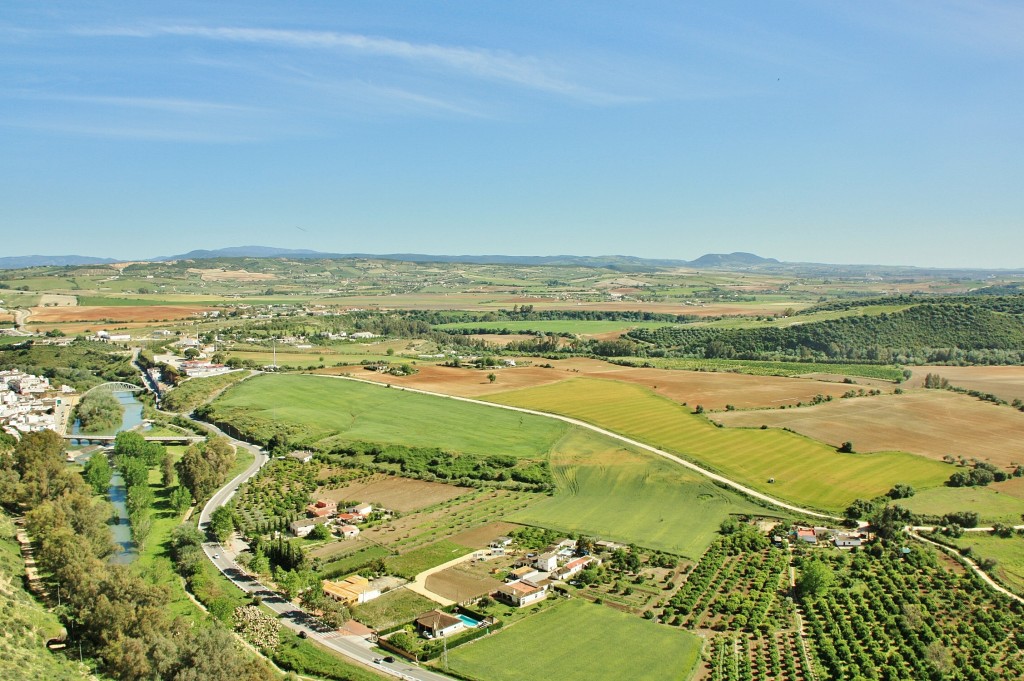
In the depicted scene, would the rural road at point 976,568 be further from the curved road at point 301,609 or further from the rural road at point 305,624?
the rural road at point 305,624

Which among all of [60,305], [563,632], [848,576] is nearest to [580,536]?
[563,632]

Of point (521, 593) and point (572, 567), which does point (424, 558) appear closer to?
point (521, 593)

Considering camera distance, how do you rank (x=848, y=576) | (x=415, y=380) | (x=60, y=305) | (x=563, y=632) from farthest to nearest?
1. (x=60, y=305)
2. (x=415, y=380)
3. (x=848, y=576)
4. (x=563, y=632)

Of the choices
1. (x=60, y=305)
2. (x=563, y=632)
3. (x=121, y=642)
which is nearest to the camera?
(x=121, y=642)

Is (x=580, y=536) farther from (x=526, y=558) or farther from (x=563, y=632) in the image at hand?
(x=563, y=632)

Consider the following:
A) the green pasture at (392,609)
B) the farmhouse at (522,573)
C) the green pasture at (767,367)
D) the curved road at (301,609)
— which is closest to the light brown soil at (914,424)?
the curved road at (301,609)

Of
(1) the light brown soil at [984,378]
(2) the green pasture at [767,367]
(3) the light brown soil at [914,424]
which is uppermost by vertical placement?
(1) the light brown soil at [984,378]
